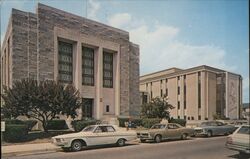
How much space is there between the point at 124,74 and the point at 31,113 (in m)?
22.2

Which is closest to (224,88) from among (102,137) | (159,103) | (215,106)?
(215,106)

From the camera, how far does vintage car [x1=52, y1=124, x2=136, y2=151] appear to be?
1664 cm

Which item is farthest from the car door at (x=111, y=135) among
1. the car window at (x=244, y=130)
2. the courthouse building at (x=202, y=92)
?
the courthouse building at (x=202, y=92)

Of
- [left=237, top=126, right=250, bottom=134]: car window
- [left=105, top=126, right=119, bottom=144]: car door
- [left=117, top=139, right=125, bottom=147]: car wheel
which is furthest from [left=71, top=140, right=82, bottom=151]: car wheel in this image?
[left=237, top=126, right=250, bottom=134]: car window

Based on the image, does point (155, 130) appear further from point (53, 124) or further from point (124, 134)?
point (53, 124)

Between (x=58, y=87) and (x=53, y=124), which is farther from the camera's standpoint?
(x=53, y=124)

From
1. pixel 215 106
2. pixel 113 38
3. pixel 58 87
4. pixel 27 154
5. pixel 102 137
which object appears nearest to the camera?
pixel 27 154

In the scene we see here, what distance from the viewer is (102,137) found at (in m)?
17.7

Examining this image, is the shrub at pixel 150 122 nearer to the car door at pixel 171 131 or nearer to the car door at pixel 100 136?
the car door at pixel 171 131

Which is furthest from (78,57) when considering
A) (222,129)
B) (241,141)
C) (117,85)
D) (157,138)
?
(241,141)

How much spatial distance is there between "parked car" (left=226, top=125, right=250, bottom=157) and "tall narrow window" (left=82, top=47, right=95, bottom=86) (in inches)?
1213

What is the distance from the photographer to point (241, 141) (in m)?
13.1

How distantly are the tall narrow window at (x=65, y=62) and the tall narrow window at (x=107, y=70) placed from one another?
5.87 metres

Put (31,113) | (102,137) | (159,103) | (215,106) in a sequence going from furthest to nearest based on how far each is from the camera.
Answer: (215,106) < (159,103) < (31,113) < (102,137)
